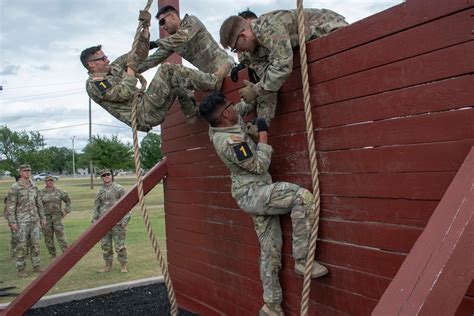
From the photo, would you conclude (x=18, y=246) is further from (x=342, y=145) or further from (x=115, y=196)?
(x=342, y=145)

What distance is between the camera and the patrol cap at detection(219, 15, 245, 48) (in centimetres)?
329

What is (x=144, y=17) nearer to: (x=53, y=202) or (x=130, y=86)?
(x=130, y=86)

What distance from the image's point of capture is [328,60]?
3.05 meters

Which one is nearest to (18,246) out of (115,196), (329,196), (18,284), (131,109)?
(18,284)

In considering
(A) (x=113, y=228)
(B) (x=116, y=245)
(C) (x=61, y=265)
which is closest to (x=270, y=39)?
(C) (x=61, y=265)

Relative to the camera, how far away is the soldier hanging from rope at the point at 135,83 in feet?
14.0

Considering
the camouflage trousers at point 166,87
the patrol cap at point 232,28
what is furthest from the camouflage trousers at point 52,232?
the patrol cap at point 232,28

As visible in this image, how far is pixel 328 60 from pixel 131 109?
6.68 feet

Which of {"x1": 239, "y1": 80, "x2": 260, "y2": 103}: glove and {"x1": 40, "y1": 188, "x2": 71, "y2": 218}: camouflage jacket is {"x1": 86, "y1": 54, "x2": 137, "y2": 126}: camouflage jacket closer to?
{"x1": 239, "y1": 80, "x2": 260, "y2": 103}: glove

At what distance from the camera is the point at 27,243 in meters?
10.1

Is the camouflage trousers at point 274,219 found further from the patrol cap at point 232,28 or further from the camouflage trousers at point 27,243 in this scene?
the camouflage trousers at point 27,243

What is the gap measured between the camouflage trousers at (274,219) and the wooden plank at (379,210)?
0.50ft

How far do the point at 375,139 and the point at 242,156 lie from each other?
919 millimetres

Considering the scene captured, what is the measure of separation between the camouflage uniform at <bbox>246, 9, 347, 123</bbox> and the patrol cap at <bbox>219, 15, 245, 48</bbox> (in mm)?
97
